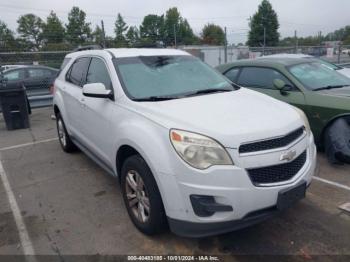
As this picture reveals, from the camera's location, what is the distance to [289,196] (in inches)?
114

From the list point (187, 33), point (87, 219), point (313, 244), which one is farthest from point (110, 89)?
point (187, 33)

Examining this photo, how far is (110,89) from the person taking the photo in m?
3.88

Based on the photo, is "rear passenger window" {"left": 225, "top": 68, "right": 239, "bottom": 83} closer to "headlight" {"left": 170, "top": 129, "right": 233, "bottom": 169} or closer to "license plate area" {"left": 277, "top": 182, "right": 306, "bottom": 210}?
"license plate area" {"left": 277, "top": 182, "right": 306, "bottom": 210}

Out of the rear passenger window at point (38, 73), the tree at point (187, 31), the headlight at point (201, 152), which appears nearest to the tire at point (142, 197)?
the headlight at point (201, 152)

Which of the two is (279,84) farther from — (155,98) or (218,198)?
(218,198)

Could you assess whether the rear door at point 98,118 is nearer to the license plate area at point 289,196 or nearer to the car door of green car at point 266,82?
the license plate area at point 289,196

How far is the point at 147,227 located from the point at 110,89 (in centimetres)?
157

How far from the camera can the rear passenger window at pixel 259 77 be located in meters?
6.04

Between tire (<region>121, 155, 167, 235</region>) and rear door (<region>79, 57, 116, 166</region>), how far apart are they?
48 centimetres

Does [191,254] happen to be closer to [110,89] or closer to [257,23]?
[110,89]

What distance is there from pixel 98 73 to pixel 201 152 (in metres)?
2.19

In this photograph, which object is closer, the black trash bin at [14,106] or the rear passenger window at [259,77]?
the rear passenger window at [259,77]

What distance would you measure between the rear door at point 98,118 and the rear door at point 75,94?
170mm

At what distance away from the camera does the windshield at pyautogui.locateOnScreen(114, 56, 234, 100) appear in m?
3.71
